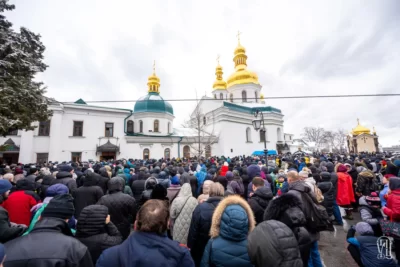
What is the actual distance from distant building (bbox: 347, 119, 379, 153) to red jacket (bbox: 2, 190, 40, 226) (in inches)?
1828

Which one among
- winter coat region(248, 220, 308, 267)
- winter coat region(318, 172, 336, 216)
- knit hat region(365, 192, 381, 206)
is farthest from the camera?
winter coat region(318, 172, 336, 216)

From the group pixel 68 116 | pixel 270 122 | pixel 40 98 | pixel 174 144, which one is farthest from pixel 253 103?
pixel 40 98

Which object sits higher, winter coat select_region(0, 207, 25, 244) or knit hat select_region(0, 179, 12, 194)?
knit hat select_region(0, 179, 12, 194)

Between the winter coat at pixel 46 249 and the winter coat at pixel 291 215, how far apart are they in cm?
213

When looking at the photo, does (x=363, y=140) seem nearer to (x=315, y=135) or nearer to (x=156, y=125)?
(x=315, y=135)

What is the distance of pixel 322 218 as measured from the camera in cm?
278

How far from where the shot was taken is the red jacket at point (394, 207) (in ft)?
9.39

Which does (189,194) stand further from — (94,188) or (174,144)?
(174,144)

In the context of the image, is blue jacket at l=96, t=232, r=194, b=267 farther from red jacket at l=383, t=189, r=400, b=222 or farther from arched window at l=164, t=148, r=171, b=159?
arched window at l=164, t=148, r=171, b=159

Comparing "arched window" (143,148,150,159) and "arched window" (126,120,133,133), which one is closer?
"arched window" (143,148,150,159)

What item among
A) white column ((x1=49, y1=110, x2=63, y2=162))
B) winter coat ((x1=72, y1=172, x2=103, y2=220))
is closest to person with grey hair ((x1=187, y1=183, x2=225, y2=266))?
winter coat ((x1=72, y1=172, x2=103, y2=220))

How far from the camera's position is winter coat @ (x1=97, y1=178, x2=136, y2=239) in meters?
3.36

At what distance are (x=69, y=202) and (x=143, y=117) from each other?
2723cm

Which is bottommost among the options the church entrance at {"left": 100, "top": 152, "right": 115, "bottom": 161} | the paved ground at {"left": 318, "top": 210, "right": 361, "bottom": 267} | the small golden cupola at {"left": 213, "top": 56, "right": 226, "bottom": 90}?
the paved ground at {"left": 318, "top": 210, "right": 361, "bottom": 267}
